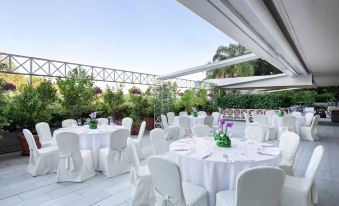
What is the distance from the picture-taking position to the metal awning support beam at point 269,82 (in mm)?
11508

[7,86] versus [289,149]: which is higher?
[7,86]

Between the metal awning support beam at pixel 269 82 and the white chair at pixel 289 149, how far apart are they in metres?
8.30

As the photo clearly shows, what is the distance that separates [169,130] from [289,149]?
4821 millimetres

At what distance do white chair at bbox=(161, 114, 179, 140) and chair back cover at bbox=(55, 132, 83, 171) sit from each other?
13.8 ft

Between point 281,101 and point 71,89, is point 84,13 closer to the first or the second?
point 71,89

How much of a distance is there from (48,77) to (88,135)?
3719 mm

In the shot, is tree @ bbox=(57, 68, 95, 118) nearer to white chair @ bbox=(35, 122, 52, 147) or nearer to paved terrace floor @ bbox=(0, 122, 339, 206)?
white chair @ bbox=(35, 122, 52, 147)

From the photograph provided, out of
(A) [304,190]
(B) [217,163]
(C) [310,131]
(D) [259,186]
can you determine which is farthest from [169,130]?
(D) [259,186]

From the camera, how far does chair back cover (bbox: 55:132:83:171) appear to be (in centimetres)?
387

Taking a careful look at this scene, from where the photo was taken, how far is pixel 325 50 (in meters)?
5.46

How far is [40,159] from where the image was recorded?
433 centimetres

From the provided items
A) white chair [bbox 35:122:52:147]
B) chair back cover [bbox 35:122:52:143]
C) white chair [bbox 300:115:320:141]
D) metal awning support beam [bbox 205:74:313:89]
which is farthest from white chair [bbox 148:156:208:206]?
metal awning support beam [bbox 205:74:313:89]

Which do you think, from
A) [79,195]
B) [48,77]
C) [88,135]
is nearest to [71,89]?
[48,77]

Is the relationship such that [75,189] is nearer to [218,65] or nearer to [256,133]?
[256,133]
